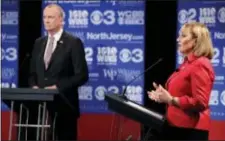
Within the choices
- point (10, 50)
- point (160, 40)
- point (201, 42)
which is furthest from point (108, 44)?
point (201, 42)

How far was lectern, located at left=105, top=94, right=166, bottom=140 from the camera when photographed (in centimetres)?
331

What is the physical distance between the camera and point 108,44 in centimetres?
582

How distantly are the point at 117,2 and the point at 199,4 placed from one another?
92 centimetres

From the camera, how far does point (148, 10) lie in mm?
5746

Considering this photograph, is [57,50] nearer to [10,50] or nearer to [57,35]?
[57,35]

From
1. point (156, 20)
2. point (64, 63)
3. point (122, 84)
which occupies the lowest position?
point (122, 84)

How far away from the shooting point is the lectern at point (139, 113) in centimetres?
331

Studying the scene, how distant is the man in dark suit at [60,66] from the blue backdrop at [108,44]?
2.62 ft

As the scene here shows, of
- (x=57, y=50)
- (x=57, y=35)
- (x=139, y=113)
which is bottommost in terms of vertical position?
(x=139, y=113)

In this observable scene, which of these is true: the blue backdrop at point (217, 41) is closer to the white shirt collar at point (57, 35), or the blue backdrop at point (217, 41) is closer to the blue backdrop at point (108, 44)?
the blue backdrop at point (108, 44)

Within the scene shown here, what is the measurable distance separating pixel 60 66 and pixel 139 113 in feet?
5.66

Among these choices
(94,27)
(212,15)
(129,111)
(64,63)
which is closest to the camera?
(129,111)

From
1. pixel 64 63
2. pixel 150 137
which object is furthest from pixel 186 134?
pixel 64 63

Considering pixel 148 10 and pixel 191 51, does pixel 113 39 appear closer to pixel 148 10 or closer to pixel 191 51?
pixel 148 10
